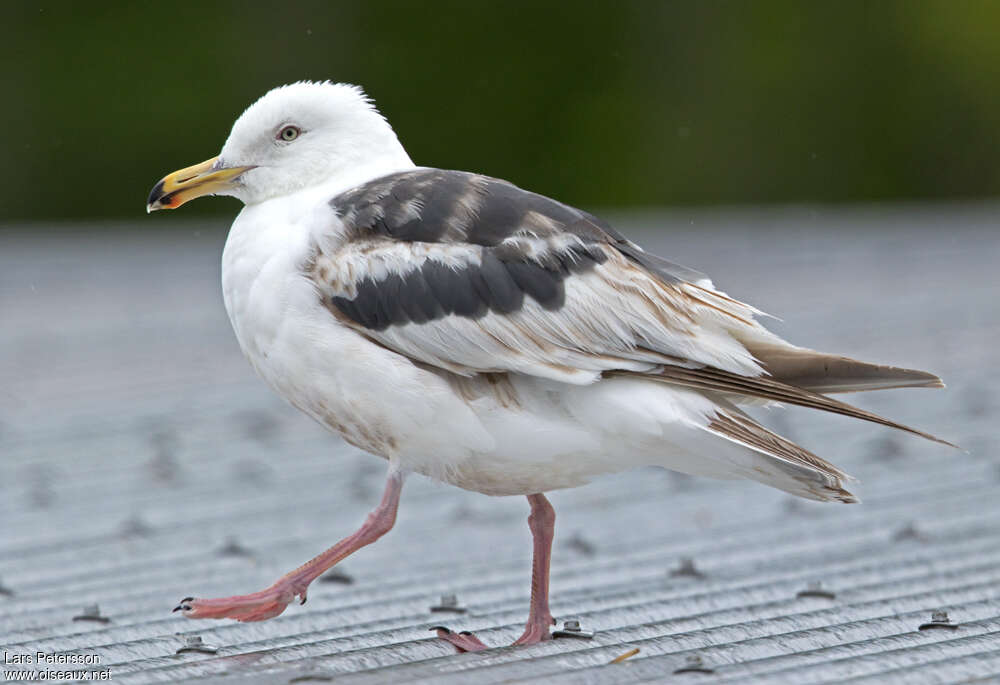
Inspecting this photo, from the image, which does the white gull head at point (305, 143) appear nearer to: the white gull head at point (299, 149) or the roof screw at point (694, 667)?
the white gull head at point (299, 149)

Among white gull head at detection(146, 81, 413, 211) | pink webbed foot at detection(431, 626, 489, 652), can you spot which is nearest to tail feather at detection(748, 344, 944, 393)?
pink webbed foot at detection(431, 626, 489, 652)

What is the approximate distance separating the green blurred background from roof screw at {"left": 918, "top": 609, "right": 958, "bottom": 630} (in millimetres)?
17572

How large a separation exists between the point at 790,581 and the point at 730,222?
10126 millimetres

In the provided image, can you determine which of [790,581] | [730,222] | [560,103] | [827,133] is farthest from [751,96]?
[790,581]

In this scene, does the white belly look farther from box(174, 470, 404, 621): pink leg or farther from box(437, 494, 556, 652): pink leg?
box(437, 494, 556, 652): pink leg

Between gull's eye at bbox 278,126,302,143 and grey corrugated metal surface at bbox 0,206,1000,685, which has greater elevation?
gull's eye at bbox 278,126,302,143

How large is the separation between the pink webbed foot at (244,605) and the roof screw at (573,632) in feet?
1.96

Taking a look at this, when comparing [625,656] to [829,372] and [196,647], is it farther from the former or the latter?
[196,647]

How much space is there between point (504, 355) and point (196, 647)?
945mm

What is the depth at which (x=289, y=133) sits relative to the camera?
167 inches

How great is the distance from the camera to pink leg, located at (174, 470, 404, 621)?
12.2 ft

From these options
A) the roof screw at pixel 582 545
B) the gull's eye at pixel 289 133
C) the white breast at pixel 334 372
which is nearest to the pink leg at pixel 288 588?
A: the white breast at pixel 334 372

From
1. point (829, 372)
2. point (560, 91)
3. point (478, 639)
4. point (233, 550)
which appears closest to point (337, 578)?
point (233, 550)

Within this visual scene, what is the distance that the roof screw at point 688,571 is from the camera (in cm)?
492
